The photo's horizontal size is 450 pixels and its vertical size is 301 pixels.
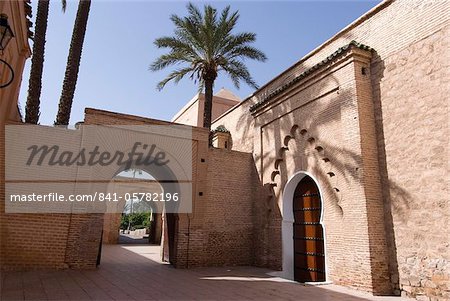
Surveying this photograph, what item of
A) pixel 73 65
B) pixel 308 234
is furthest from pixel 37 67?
pixel 308 234

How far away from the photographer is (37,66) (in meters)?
10.8

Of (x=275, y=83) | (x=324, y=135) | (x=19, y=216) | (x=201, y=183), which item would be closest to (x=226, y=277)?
(x=201, y=183)

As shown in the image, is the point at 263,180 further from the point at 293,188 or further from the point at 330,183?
the point at 330,183

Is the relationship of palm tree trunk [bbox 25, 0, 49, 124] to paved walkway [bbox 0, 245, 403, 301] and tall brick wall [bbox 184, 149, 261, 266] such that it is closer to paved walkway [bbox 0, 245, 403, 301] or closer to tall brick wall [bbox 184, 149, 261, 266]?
paved walkway [bbox 0, 245, 403, 301]

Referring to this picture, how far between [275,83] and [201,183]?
179 inches

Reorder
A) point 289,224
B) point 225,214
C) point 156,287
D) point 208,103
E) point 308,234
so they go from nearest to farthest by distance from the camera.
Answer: point 156,287, point 308,234, point 289,224, point 225,214, point 208,103

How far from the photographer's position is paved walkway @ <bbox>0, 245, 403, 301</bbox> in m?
5.74

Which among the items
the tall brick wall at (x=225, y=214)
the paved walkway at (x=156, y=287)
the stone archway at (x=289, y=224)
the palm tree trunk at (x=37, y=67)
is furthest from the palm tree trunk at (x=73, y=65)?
the stone archway at (x=289, y=224)

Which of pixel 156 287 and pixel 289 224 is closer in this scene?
pixel 156 287

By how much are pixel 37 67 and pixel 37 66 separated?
0.04m

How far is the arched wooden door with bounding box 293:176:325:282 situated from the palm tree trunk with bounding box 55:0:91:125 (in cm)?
778

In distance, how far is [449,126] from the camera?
5914 mm

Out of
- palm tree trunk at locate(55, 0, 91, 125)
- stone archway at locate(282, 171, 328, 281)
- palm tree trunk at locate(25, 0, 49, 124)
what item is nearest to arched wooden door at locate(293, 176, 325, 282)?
stone archway at locate(282, 171, 328, 281)

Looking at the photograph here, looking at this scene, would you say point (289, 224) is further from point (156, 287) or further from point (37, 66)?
point (37, 66)
